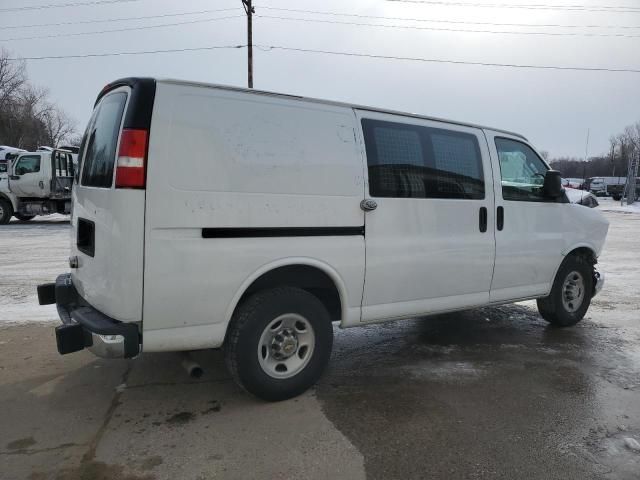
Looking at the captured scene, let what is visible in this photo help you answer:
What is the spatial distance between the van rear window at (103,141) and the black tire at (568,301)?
4.67 m

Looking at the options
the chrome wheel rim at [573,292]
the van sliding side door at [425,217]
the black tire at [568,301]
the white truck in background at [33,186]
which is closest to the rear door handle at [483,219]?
the van sliding side door at [425,217]

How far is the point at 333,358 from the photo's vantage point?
4656mm

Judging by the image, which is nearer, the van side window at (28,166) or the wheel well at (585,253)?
the wheel well at (585,253)

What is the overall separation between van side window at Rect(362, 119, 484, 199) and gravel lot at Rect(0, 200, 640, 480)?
158 cm

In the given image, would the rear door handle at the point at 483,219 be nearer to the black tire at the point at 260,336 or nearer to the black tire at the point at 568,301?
the black tire at the point at 568,301

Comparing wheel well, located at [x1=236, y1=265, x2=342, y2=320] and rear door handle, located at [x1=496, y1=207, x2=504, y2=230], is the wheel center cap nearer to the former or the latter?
wheel well, located at [x1=236, y1=265, x2=342, y2=320]

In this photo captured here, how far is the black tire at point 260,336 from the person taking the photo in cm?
340

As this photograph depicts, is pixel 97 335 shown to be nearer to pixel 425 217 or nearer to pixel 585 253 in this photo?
pixel 425 217

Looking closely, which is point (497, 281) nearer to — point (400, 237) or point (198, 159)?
point (400, 237)

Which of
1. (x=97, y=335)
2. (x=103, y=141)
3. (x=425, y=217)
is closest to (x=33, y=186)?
(x=103, y=141)

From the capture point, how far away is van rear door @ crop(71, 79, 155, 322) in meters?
2.99

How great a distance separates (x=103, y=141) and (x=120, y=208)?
0.73m

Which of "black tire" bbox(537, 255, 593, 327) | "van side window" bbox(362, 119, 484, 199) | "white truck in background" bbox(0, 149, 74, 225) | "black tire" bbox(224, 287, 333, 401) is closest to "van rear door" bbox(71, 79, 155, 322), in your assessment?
"black tire" bbox(224, 287, 333, 401)

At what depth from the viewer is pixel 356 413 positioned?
3512mm
